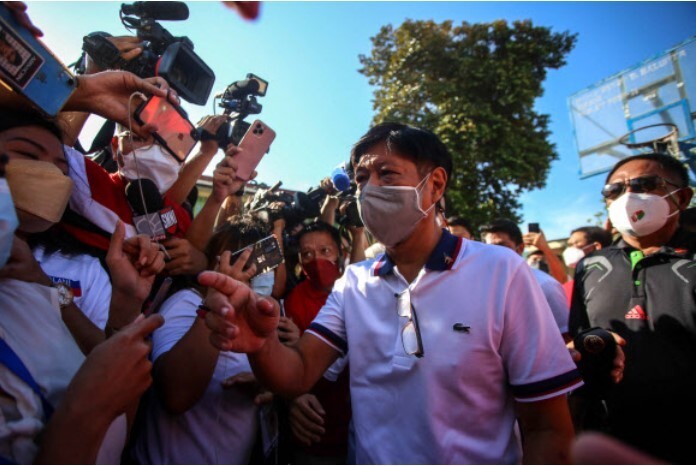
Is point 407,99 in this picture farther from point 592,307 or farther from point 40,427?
point 40,427

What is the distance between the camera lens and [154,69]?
2.13 m

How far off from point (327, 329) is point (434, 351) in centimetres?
52

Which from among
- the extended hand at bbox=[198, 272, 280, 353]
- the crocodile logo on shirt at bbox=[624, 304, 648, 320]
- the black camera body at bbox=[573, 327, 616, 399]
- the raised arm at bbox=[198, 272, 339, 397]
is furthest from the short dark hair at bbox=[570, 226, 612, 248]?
the extended hand at bbox=[198, 272, 280, 353]

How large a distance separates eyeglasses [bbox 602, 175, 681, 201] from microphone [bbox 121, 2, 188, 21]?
2858mm

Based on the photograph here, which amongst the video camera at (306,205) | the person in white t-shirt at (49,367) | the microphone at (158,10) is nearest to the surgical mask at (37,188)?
the person in white t-shirt at (49,367)

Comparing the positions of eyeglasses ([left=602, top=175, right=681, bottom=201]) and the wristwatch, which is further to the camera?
eyeglasses ([left=602, top=175, right=681, bottom=201])

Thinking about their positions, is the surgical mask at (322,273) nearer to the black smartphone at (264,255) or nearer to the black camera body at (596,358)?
A: the black smartphone at (264,255)

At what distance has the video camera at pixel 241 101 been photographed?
108 inches

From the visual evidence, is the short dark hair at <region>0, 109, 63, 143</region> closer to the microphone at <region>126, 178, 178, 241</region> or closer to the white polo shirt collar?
the microphone at <region>126, 178, 178, 241</region>

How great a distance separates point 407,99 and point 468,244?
10.7m

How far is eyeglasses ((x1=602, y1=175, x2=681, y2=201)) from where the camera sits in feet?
7.08

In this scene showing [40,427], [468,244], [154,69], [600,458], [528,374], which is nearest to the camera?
[600,458]

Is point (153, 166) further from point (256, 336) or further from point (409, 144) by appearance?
point (409, 144)

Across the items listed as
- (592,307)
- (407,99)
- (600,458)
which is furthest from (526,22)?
(600,458)
